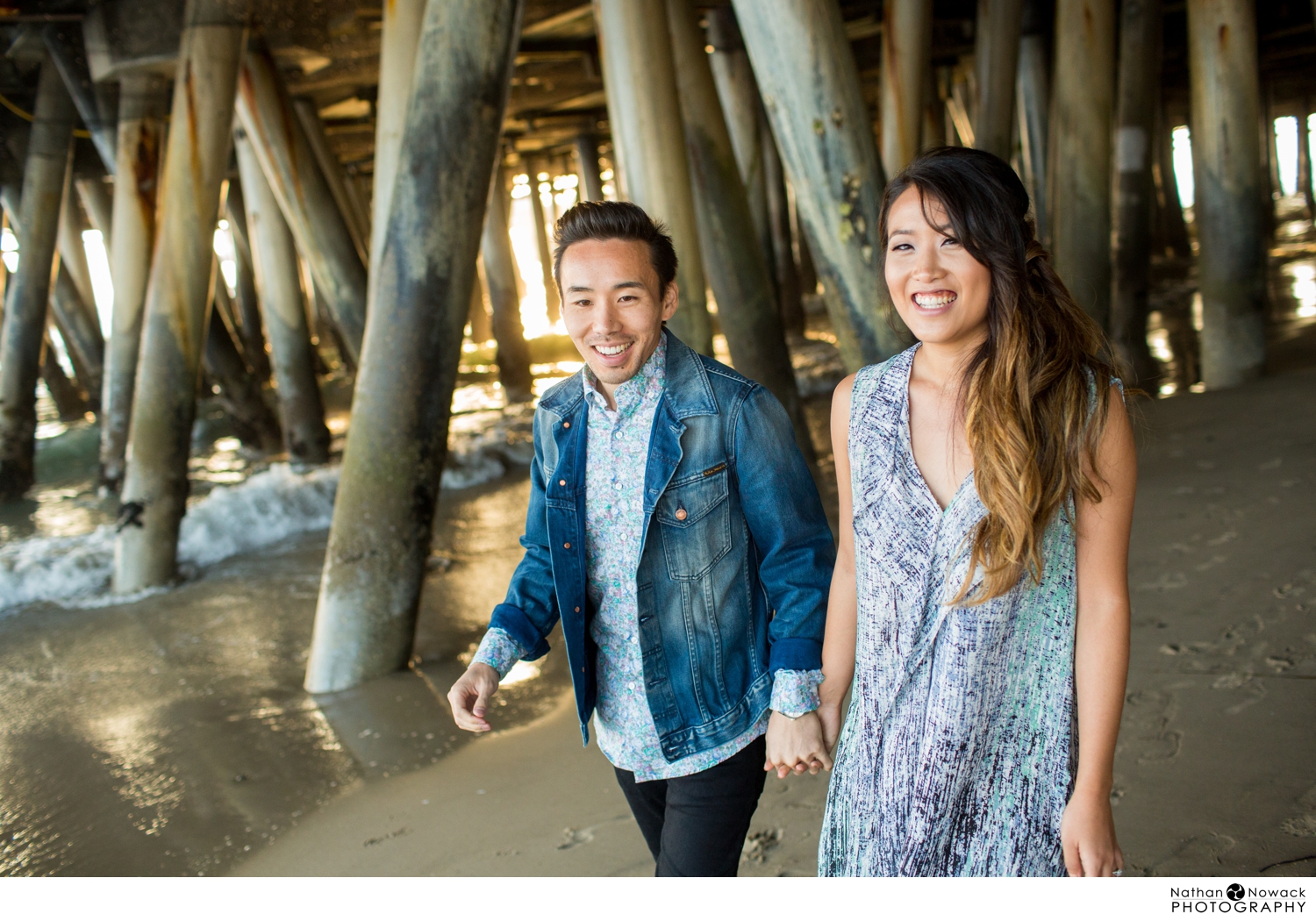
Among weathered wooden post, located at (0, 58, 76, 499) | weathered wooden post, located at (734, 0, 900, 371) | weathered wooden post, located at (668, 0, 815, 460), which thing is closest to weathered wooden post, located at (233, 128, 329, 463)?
weathered wooden post, located at (0, 58, 76, 499)

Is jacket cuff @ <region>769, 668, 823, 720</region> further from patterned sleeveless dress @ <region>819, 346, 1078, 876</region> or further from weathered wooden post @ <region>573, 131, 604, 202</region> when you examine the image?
weathered wooden post @ <region>573, 131, 604, 202</region>

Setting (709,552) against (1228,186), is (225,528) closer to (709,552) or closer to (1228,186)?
(709,552)

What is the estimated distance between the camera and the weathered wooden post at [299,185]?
7.75m

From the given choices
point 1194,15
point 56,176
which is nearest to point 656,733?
point 1194,15

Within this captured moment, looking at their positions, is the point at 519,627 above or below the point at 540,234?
below

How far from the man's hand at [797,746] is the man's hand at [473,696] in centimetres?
45

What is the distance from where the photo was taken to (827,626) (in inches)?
66.3

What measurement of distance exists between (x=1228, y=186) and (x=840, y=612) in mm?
6338

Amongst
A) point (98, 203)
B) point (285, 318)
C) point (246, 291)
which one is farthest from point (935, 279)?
point (246, 291)

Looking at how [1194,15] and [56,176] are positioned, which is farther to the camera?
[56,176]

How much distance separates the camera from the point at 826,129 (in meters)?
3.81

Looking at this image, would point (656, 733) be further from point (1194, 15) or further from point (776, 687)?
point (1194, 15)

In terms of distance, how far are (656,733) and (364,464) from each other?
8.44 ft

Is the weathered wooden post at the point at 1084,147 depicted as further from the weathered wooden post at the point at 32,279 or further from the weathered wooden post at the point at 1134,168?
the weathered wooden post at the point at 32,279
